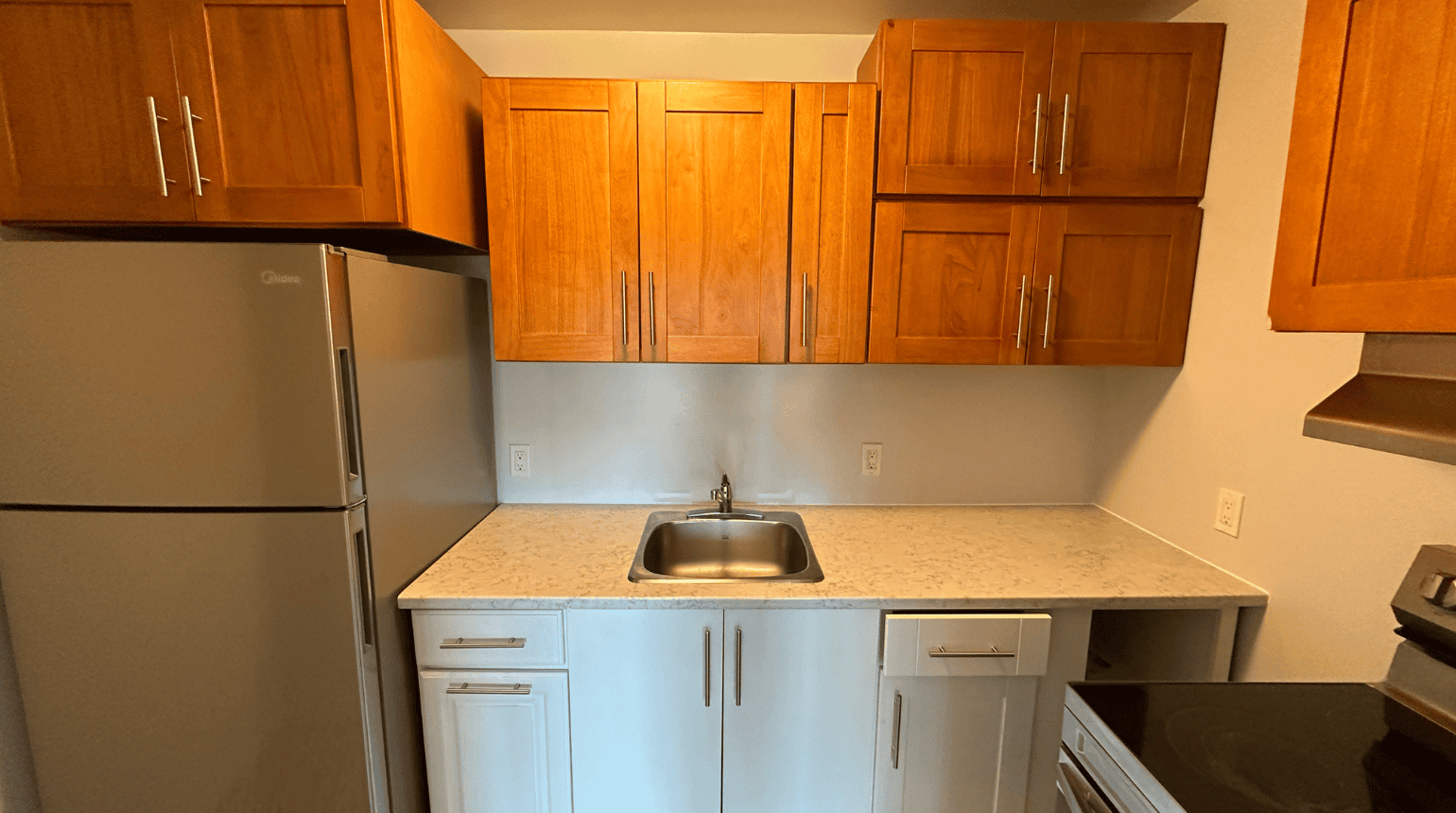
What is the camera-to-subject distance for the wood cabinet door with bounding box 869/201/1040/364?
1.51 metres

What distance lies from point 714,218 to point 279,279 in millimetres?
969

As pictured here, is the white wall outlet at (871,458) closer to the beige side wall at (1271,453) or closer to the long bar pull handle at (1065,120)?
the beige side wall at (1271,453)

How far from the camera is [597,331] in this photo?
1558mm

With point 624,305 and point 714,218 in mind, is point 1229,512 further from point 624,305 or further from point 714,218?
point 624,305

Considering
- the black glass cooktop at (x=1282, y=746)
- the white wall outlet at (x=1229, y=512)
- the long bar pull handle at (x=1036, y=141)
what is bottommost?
the black glass cooktop at (x=1282, y=746)

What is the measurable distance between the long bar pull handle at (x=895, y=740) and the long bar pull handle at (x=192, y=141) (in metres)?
1.97

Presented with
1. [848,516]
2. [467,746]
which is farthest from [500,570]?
[848,516]

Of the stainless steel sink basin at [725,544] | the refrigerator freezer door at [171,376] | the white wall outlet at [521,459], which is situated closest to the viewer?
the refrigerator freezer door at [171,376]

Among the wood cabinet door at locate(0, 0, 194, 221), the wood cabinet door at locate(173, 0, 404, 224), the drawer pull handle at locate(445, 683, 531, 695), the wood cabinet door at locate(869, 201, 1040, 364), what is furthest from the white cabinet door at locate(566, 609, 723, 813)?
the wood cabinet door at locate(0, 0, 194, 221)

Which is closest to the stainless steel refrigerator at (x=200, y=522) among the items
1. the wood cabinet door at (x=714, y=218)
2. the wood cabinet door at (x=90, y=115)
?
the wood cabinet door at (x=90, y=115)

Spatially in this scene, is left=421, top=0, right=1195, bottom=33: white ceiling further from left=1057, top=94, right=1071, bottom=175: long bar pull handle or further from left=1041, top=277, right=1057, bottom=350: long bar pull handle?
left=1041, top=277, right=1057, bottom=350: long bar pull handle

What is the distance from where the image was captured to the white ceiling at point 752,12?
A: 5.16ft

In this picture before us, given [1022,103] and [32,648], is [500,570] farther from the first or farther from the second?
[1022,103]

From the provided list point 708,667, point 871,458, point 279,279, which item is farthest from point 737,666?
point 279,279
